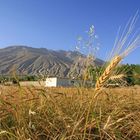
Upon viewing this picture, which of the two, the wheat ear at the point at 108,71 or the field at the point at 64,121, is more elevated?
the wheat ear at the point at 108,71

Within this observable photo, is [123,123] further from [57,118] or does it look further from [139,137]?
[57,118]

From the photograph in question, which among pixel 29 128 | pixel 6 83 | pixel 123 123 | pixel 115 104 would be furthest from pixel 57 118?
pixel 6 83

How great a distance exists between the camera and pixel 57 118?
8.69ft

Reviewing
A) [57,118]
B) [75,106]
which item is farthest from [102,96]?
[57,118]

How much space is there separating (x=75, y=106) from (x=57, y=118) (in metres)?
0.36

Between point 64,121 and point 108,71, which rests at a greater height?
point 108,71

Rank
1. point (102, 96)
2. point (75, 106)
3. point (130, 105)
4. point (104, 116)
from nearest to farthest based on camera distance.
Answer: point (104, 116) < point (75, 106) < point (130, 105) < point (102, 96)

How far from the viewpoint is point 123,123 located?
271 centimetres

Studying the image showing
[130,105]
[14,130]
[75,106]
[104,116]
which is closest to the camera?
[14,130]

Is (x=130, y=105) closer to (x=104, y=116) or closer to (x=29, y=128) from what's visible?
(x=104, y=116)

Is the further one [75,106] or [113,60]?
[75,106]

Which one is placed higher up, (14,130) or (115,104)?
(115,104)

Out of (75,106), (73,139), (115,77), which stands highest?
(115,77)

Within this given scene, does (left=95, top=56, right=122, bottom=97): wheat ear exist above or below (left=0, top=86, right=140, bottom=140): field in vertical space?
above
